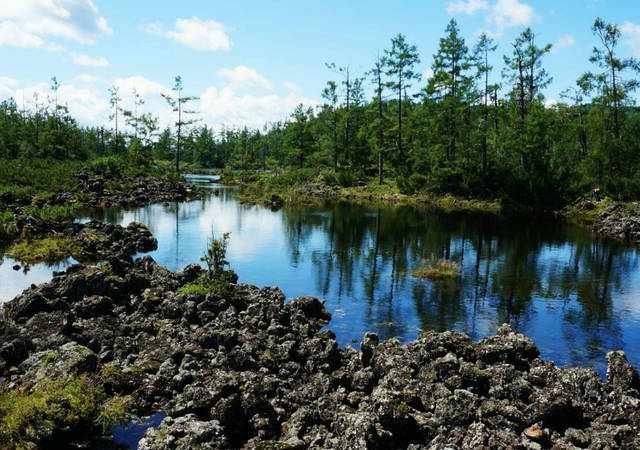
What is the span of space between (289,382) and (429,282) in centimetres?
1885

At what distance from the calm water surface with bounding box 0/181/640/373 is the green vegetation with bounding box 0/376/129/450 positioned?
1120 cm

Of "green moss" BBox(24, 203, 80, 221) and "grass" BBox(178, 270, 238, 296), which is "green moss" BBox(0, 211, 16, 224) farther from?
"grass" BBox(178, 270, 238, 296)

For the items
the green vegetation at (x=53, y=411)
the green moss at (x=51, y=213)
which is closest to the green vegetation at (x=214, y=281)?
the green vegetation at (x=53, y=411)

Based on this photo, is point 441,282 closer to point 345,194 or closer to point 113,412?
point 113,412

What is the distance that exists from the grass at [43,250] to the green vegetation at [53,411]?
80.2ft

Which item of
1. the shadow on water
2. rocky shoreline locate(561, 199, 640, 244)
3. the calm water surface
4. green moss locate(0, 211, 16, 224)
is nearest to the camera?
the shadow on water

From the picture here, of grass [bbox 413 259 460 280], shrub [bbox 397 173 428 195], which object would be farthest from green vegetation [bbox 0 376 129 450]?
shrub [bbox 397 173 428 195]

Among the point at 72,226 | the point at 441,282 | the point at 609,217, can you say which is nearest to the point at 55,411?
the point at 441,282

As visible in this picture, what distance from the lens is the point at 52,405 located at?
1543cm

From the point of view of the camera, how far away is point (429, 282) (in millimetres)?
35719

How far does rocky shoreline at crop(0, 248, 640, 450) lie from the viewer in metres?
14.9

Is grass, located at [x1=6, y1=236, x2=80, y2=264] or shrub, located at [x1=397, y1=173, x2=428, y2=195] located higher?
shrub, located at [x1=397, y1=173, x2=428, y2=195]

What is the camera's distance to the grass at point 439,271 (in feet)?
122

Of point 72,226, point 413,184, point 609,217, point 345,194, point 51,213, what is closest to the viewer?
point 72,226
